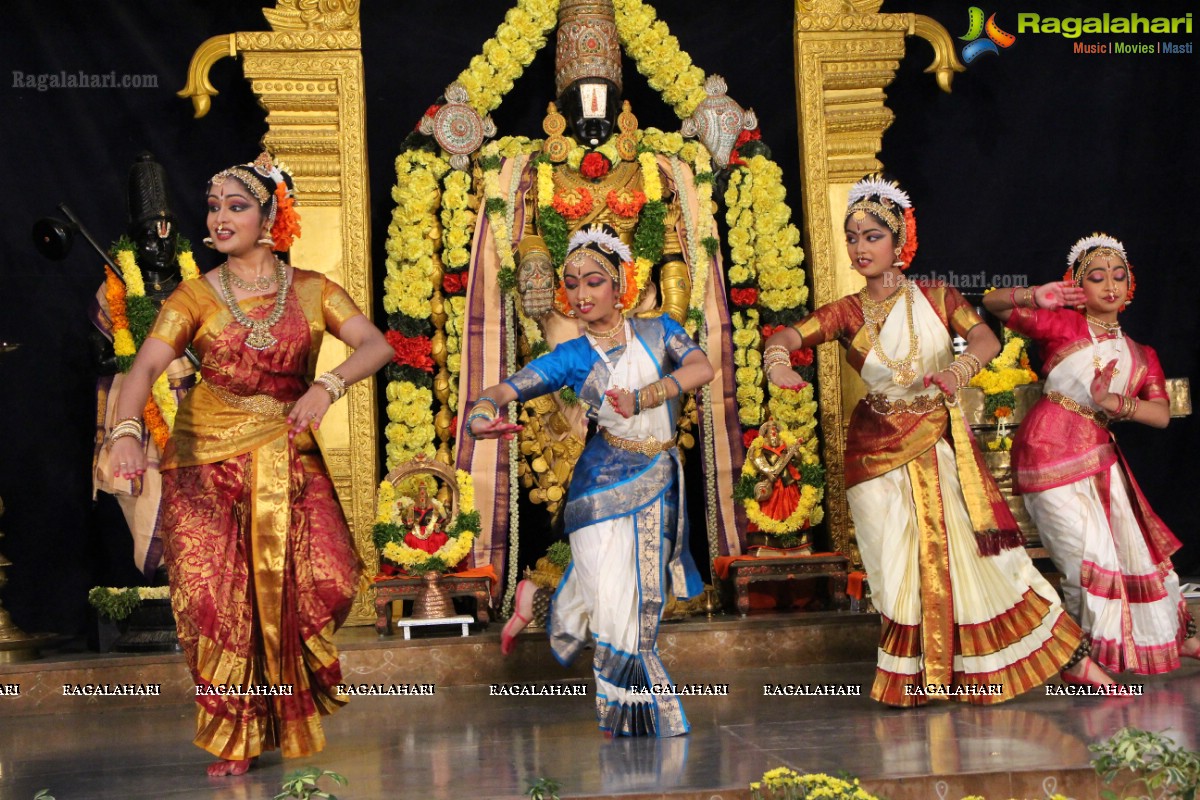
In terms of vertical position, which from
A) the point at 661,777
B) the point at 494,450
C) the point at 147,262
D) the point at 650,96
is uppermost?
the point at 650,96

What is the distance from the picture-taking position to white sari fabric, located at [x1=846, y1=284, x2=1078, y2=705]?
210 inches

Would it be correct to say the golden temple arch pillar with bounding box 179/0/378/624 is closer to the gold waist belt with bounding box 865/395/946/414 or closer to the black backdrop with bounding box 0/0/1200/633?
the black backdrop with bounding box 0/0/1200/633

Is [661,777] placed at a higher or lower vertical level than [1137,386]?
lower

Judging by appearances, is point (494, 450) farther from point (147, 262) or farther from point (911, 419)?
point (911, 419)

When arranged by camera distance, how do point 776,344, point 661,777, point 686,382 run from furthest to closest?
1. point 776,344
2. point 686,382
3. point 661,777

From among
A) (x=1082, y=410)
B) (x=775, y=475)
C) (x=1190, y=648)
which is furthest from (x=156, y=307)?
(x=1190, y=648)

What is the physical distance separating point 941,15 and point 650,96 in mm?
1702

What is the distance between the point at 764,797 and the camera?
3.62 metres

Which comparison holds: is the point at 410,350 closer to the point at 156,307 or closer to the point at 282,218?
the point at 156,307

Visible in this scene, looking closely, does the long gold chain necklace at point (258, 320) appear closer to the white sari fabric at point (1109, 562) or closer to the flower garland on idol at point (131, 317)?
the flower garland on idol at point (131, 317)

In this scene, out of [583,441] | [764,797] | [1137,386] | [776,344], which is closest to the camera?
[764,797]

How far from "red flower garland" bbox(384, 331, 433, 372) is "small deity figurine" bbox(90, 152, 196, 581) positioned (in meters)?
1.00

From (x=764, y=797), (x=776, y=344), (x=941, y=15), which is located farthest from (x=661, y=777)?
(x=941, y=15)

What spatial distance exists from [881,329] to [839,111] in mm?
2487
